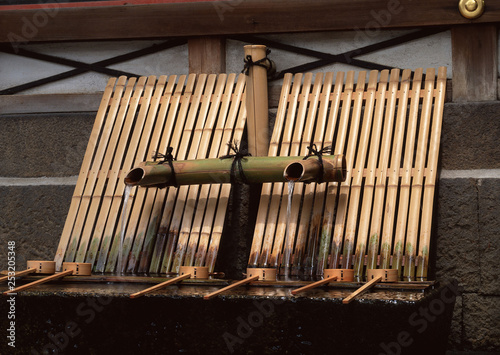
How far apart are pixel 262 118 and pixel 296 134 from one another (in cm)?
36

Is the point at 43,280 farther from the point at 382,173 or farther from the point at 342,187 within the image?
the point at 382,173

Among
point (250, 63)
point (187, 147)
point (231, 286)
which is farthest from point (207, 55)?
point (231, 286)

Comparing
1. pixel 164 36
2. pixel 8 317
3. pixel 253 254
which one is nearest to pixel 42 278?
pixel 8 317

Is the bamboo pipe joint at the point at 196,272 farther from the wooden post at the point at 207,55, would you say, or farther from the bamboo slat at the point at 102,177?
the wooden post at the point at 207,55

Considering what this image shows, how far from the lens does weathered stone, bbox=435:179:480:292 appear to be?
6652 millimetres

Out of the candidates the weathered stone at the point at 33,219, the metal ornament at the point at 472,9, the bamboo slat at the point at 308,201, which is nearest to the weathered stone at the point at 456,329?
the bamboo slat at the point at 308,201

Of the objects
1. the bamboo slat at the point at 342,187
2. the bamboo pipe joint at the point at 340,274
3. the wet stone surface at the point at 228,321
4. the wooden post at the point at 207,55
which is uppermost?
the wooden post at the point at 207,55

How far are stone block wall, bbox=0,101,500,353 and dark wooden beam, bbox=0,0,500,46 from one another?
85 centimetres

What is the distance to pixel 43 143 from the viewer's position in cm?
793

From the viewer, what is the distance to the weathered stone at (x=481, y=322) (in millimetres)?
6570

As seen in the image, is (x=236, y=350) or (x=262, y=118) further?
(x=262, y=118)

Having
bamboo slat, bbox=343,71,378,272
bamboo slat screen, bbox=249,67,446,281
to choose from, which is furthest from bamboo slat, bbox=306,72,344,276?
bamboo slat, bbox=343,71,378,272

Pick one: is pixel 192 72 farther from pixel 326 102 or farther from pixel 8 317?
pixel 8 317

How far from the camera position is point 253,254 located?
6492mm
